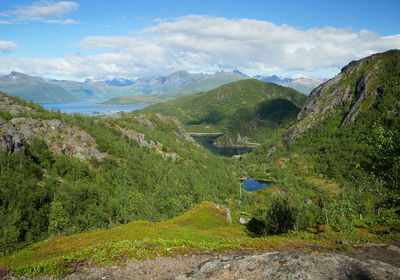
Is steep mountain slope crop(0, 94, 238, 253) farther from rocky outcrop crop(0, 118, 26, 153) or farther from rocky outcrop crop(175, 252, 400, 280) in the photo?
rocky outcrop crop(175, 252, 400, 280)

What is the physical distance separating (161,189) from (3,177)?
311 ft

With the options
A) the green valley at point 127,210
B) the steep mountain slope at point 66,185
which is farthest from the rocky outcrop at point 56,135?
the green valley at point 127,210

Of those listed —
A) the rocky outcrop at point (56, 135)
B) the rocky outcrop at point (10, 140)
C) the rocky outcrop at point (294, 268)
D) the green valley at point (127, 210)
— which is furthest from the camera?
the rocky outcrop at point (56, 135)

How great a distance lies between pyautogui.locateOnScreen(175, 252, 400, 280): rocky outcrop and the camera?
17734 millimetres

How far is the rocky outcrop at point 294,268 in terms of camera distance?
17.7m

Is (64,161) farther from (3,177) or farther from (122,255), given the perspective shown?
(122,255)

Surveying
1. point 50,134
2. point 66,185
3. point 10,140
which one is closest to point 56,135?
point 50,134

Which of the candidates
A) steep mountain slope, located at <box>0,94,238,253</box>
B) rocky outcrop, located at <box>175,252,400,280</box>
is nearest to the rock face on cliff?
steep mountain slope, located at <box>0,94,238,253</box>

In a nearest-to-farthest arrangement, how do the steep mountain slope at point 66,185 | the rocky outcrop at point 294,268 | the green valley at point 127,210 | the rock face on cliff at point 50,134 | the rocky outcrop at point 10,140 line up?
the rocky outcrop at point 294,268
the green valley at point 127,210
the steep mountain slope at point 66,185
the rocky outcrop at point 10,140
the rock face on cliff at point 50,134

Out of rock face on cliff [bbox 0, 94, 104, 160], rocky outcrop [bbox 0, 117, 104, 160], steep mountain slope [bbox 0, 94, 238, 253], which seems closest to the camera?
steep mountain slope [bbox 0, 94, 238, 253]

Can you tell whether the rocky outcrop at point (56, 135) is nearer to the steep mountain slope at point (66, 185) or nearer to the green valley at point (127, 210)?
the steep mountain slope at point (66, 185)

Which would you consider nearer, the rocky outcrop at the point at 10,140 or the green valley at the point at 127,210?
the green valley at the point at 127,210

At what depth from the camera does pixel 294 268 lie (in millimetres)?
18953

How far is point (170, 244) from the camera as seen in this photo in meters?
30.3
